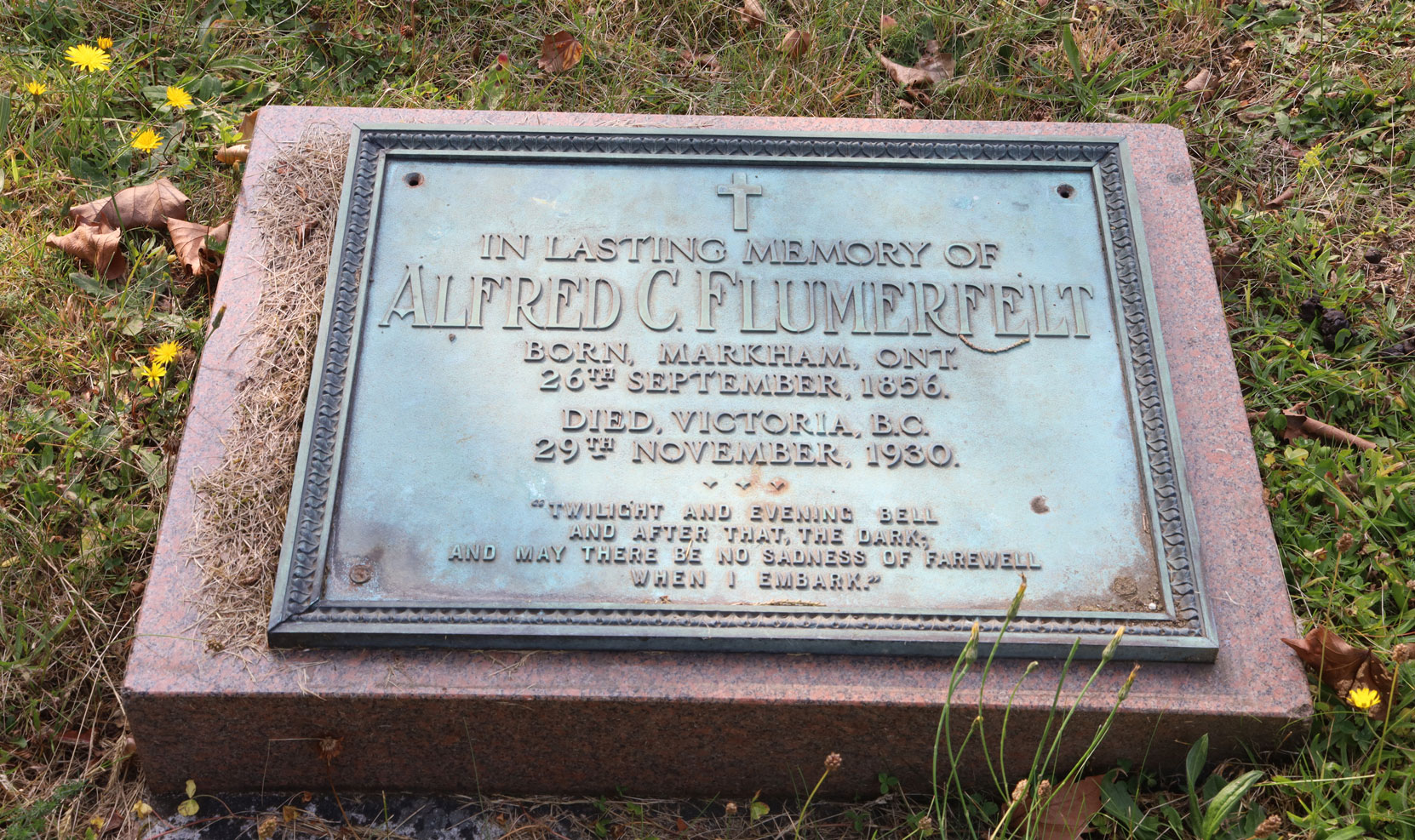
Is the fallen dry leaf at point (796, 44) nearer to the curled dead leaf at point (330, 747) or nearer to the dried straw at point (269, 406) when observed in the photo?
the dried straw at point (269, 406)

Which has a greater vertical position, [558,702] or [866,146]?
[866,146]

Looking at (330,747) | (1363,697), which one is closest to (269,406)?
(330,747)

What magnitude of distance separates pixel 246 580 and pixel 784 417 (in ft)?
4.57

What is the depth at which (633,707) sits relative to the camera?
7.91 feet

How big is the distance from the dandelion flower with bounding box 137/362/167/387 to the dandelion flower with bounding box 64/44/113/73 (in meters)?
1.31

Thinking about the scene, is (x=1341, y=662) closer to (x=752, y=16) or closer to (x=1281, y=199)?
(x=1281, y=199)

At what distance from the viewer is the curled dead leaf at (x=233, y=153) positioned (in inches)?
147

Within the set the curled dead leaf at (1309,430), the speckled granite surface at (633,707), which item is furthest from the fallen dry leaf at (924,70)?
the speckled granite surface at (633,707)

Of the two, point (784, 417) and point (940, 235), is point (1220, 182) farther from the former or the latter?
point (784, 417)

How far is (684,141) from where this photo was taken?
124 inches

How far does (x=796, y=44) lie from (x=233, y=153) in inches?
85.1

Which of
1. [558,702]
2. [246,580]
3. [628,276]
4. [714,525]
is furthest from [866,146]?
[246,580]

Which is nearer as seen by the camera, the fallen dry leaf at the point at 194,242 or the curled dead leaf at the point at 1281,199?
the fallen dry leaf at the point at 194,242

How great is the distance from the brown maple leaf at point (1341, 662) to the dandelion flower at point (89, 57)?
421 cm
